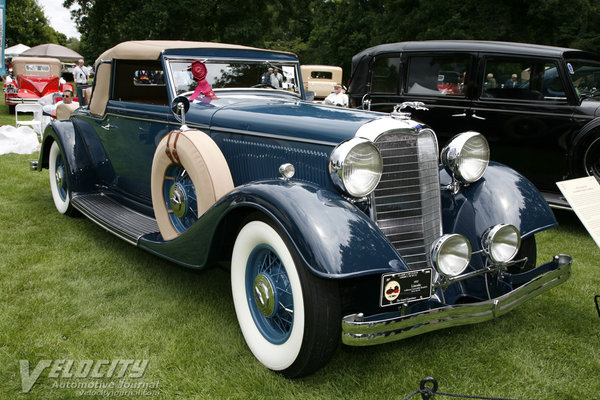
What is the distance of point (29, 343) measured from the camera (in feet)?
8.86

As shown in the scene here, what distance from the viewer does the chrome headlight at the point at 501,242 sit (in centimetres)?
263

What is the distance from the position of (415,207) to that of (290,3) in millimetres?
26580

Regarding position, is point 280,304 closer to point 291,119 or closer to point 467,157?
point 291,119

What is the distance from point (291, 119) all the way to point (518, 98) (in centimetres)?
381

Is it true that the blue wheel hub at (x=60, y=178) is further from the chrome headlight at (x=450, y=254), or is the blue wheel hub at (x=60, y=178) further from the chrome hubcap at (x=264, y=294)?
the chrome headlight at (x=450, y=254)

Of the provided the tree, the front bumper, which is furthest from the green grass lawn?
the tree

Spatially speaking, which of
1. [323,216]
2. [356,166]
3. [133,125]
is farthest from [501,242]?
[133,125]

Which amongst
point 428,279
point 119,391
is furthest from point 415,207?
point 119,391

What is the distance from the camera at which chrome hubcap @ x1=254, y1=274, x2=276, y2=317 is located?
→ 2.46 meters

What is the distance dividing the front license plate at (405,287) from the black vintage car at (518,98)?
11.2ft

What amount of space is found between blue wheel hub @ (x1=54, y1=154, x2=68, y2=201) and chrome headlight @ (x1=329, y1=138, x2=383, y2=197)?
352 cm

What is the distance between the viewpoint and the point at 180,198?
3.40m

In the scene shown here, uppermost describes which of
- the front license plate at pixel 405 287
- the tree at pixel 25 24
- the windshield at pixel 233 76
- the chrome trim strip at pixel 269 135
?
the tree at pixel 25 24

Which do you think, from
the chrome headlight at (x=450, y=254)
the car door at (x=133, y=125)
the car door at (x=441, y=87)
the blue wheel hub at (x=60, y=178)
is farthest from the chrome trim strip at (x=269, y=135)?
the car door at (x=441, y=87)
